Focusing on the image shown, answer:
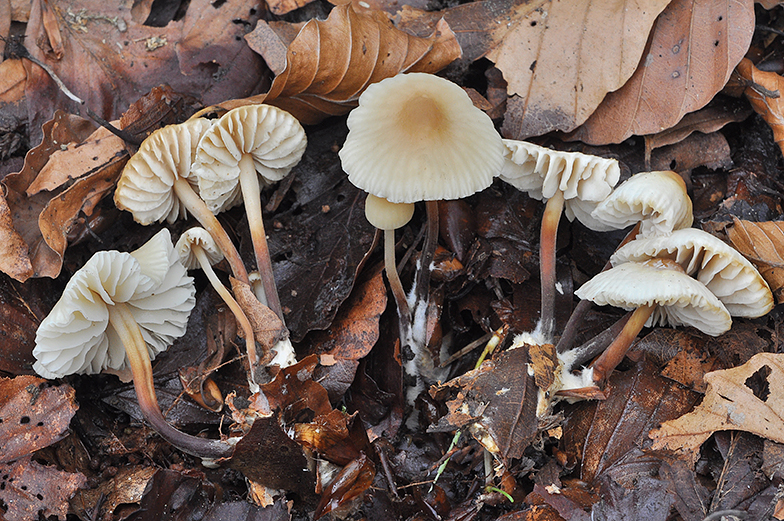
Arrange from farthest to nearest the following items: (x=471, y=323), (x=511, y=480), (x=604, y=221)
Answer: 1. (x=471, y=323)
2. (x=604, y=221)
3. (x=511, y=480)

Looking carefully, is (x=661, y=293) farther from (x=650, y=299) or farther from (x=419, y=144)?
(x=419, y=144)

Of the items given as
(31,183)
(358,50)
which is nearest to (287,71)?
(358,50)

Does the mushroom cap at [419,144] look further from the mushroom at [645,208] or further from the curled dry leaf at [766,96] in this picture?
the curled dry leaf at [766,96]

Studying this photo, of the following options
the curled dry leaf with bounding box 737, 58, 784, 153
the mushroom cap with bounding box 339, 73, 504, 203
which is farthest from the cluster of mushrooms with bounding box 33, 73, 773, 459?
the curled dry leaf with bounding box 737, 58, 784, 153

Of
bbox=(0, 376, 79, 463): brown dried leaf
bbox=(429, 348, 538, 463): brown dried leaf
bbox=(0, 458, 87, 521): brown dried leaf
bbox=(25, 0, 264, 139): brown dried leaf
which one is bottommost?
bbox=(0, 458, 87, 521): brown dried leaf

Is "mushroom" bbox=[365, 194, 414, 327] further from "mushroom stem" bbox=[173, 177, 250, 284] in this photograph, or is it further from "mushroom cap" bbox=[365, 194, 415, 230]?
"mushroom stem" bbox=[173, 177, 250, 284]

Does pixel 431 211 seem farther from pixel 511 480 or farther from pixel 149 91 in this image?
pixel 149 91

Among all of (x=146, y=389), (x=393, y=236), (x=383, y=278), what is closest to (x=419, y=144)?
(x=393, y=236)
